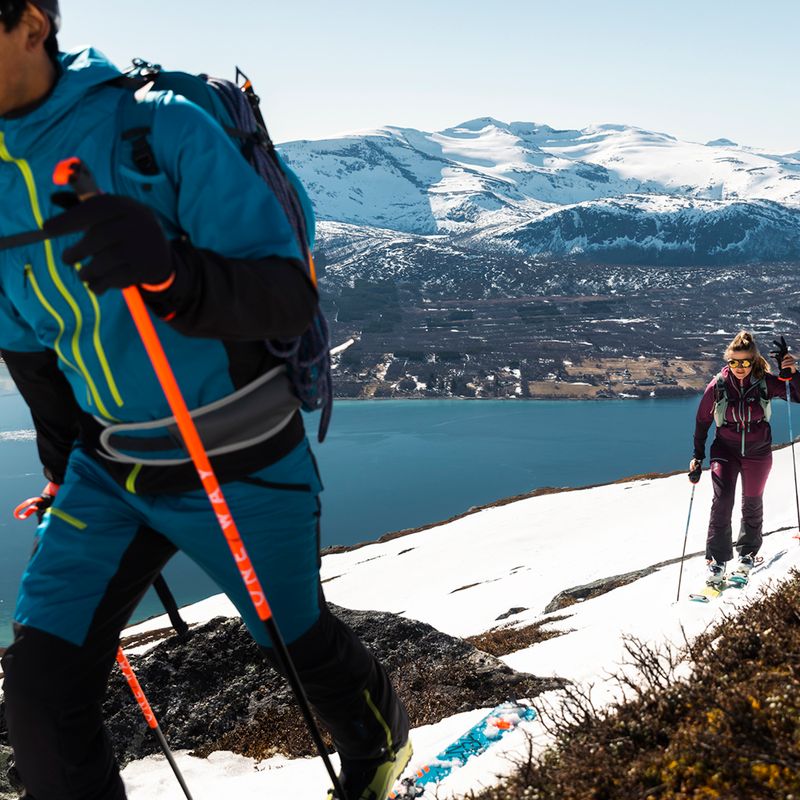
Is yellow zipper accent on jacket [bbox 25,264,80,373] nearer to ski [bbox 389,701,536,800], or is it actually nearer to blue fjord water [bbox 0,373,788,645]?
ski [bbox 389,701,536,800]

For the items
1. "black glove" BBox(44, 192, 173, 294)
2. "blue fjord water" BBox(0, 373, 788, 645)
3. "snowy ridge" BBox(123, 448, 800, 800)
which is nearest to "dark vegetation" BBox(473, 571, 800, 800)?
"snowy ridge" BBox(123, 448, 800, 800)

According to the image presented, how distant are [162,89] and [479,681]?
4.30m

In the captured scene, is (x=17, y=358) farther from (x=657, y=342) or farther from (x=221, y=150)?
(x=657, y=342)

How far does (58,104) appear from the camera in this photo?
210 centimetres

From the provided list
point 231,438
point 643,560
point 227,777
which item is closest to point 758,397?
point 227,777

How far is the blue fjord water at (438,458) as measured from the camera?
68750mm

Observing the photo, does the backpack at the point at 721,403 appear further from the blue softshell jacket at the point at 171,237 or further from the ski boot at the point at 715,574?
the blue softshell jacket at the point at 171,237

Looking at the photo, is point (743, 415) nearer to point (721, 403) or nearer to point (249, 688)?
point (721, 403)

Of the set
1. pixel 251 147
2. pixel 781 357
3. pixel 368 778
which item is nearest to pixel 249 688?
pixel 368 778

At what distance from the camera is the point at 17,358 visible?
2.71 meters

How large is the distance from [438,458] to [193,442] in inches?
3562

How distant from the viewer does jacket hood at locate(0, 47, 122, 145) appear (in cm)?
210

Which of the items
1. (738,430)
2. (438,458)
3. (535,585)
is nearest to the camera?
(738,430)

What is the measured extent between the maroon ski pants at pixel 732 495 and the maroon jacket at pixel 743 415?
0.11 meters
